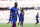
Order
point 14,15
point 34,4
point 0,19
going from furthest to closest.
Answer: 1. point 34,4
2. point 0,19
3. point 14,15

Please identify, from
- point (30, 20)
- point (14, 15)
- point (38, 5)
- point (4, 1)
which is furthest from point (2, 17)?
point (14, 15)

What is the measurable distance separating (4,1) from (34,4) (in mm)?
3241

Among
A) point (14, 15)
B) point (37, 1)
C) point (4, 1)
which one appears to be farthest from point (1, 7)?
point (14, 15)

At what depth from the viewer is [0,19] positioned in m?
14.4

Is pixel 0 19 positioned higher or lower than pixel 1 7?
lower

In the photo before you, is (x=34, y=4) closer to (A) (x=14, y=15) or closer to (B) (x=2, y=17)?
(B) (x=2, y=17)

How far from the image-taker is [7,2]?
49.9 ft

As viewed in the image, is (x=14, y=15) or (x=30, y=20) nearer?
(x=14, y=15)

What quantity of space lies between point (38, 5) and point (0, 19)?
4336mm


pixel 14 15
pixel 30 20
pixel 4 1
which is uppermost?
pixel 4 1

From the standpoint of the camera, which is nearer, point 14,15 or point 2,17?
point 14,15

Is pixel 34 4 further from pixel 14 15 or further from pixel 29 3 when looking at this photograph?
pixel 14 15

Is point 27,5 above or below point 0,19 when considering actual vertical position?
above

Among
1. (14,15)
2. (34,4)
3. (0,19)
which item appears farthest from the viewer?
(34,4)
